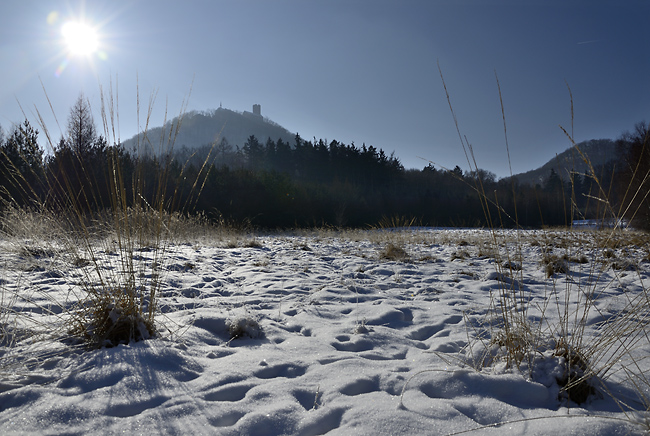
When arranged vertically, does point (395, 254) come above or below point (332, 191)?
below

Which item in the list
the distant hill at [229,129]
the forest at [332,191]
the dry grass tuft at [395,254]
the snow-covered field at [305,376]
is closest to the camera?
the snow-covered field at [305,376]

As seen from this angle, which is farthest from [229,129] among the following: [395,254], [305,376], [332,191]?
[305,376]

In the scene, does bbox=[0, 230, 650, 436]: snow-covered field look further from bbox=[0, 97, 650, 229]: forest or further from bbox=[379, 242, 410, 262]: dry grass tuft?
bbox=[0, 97, 650, 229]: forest

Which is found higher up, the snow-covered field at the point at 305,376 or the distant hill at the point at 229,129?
the distant hill at the point at 229,129

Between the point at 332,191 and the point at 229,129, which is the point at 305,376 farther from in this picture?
the point at 229,129

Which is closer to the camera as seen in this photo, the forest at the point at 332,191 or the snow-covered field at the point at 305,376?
the snow-covered field at the point at 305,376

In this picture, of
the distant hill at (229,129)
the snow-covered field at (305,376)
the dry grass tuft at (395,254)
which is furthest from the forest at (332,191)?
the distant hill at (229,129)

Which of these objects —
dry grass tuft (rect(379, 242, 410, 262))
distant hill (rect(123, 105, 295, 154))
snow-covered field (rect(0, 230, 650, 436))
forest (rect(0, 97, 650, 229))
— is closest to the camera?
snow-covered field (rect(0, 230, 650, 436))

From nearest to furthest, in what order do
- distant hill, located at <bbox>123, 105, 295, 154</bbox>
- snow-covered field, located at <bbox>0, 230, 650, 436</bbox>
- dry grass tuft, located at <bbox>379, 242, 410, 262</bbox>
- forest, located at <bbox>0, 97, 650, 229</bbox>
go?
snow-covered field, located at <bbox>0, 230, 650, 436</bbox> < dry grass tuft, located at <bbox>379, 242, 410, 262</bbox> < forest, located at <bbox>0, 97, 650, 229</bbox> < distant hill, located at <bbox>123, 105, 295, 154</bbox>

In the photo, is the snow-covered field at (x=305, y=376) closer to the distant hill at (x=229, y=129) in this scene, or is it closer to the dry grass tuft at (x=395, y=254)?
the dry grass tuft at (x=395, y=254)

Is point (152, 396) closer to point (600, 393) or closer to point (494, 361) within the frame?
point (494, 361)

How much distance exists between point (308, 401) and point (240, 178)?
24.1 metres

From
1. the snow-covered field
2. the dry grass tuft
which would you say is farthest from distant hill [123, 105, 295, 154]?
the snow-covered field

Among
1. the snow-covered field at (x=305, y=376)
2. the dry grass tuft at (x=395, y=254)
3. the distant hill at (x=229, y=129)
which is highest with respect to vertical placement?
the distant hill at (x=229, y=129)
